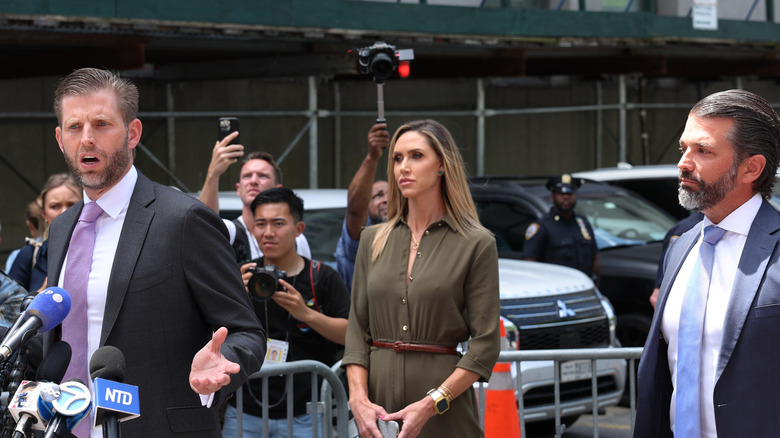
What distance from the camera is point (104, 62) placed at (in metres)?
11.4

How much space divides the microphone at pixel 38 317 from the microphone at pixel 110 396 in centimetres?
17

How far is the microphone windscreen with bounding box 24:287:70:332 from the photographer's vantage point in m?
2.29

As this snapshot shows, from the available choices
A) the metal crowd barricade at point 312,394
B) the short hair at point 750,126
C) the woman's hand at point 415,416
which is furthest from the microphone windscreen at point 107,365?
the metal crowd barricade at point 312,394

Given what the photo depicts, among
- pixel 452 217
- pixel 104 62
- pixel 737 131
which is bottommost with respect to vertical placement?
pixel 452 217

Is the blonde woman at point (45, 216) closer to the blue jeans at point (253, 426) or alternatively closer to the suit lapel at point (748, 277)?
the blue jeans at point (253, 426)

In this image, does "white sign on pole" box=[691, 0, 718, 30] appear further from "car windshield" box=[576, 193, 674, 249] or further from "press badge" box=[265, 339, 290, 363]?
"press badge" box=[265, 339, 290, 363]

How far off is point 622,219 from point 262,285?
19.9 ft

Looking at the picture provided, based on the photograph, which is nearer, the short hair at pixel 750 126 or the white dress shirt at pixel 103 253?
the white dress shirt at pixel 103 253

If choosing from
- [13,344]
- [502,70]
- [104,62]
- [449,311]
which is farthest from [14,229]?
[13,344]

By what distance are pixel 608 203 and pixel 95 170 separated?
7.78 m

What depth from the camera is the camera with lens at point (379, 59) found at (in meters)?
5.39

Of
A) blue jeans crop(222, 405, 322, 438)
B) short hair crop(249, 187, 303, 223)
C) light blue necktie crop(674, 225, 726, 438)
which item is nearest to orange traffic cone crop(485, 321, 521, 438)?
blue jeans crop(222, 405, 322, 438)

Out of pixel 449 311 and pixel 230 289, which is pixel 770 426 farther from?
pixel 230 289

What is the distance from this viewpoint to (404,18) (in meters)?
12.6
